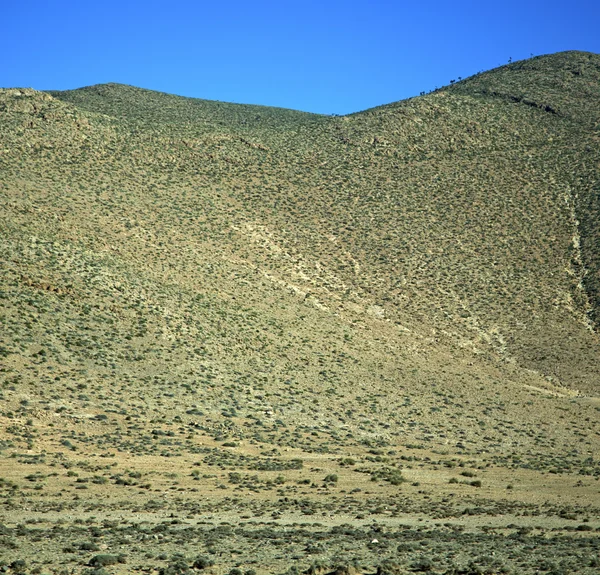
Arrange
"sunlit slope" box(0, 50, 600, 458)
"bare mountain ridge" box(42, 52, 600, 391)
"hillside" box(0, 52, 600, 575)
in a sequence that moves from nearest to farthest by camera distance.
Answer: "hillside" box(0, 52, 600, 575) → "sunlit slope" box(0, 50, 600, 458) → "bare mountain ridge" box(42, 52, 600, 391)

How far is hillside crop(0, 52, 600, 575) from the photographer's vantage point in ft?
74.4

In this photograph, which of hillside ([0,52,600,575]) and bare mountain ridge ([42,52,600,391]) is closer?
hillside ([0,52,600,575])

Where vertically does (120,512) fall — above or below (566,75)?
below

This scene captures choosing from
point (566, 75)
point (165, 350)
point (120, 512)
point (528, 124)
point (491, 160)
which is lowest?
point (120, 512)

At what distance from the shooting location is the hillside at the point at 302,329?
74.4 ft

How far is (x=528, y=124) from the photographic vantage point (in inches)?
3167

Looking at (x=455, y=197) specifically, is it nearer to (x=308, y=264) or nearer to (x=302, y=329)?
(x=308, y=264)

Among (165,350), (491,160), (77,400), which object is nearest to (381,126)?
(491,160)

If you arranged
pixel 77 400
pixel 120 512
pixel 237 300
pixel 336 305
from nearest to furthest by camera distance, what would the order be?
1. pixel 120 512
2. pixel 77 400
3. pixel 237 300
4. pixel 336 305

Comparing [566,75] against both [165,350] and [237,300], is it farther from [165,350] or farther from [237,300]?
[165,350]

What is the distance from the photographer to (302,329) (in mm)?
48938

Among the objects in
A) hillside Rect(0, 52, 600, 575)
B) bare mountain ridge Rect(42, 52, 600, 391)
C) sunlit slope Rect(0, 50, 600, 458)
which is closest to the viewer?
hillside Rect(0, 52, 600, 575)

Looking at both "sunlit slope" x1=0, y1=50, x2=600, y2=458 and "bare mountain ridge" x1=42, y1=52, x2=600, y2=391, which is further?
"bare mountain ridge" x1=42, y1=52, x2=600, y2=391

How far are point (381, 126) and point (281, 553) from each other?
215 ft
